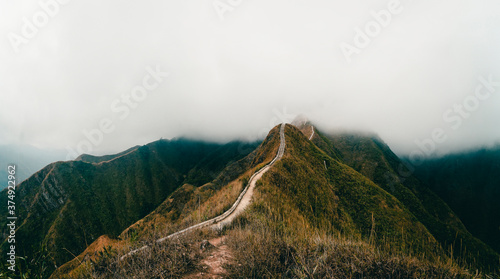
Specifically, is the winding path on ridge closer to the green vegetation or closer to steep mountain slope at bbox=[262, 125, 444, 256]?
steep mountain slope at bbox=[262, 125, 444, 256]

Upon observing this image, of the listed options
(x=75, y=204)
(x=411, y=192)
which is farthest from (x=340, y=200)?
(x=75, y=204)

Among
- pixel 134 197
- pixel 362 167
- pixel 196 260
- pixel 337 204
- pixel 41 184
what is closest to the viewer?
pixel 196 260

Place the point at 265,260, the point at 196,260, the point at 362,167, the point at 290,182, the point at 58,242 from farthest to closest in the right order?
the point at 362,167
the point at 58,242
the point at 290,182
the point at 196,260
the point at 265,260

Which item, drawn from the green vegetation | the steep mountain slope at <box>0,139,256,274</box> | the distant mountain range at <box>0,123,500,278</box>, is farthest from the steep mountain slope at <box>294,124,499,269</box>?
the steep mountain slope at <box>0,139,256,274</box>

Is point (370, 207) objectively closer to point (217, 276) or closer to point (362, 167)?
point (217, 276)

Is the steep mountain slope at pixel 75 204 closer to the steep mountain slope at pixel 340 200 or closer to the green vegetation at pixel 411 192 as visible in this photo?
the green vegetation at pixel 411 192

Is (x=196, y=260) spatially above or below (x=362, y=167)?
above

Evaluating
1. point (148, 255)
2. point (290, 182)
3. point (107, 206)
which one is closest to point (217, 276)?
point (148, 255)
